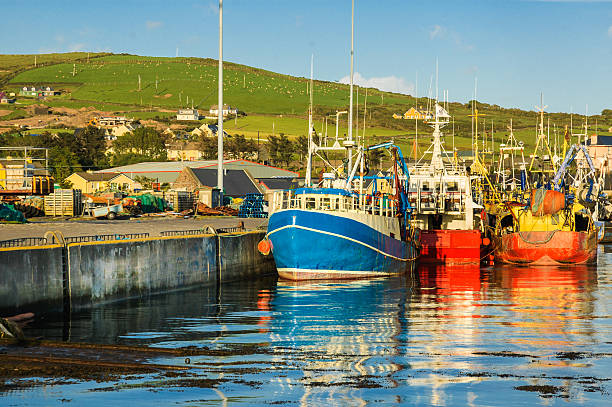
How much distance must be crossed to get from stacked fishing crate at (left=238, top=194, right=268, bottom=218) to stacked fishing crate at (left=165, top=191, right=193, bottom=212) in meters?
6.03

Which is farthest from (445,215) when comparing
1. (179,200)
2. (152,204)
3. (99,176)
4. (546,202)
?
(99,176)

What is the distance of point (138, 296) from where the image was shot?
105 ft

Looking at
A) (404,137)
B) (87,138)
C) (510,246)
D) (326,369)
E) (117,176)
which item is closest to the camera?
(326,369)

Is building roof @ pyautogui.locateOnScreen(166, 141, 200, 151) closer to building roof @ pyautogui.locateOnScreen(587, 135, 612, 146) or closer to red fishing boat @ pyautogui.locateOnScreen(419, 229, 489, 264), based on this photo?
building roof @ pyautogui.locateOnScreen(587, 135, 612, 146)

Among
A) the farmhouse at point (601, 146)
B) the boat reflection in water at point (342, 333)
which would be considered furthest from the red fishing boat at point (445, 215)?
the farmhouse at point (601, 146)

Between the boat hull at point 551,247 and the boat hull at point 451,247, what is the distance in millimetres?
2390

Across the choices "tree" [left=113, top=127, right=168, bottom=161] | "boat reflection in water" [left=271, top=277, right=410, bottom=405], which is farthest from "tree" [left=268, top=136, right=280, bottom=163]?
"boat reflection in water" [left=271, top=277, right=410, bottom=405]

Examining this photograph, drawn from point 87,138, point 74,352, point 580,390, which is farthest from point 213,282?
point 87,138

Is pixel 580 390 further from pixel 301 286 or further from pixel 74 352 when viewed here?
pixel 301 286

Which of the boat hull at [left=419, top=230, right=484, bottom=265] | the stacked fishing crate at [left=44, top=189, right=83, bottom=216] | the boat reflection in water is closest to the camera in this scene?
the boat reflection in water

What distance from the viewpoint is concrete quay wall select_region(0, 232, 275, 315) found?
25281mm

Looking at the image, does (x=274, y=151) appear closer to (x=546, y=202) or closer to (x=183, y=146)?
(x=183, y=146)

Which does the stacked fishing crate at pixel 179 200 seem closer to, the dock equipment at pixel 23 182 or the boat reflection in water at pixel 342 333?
the dock equipment at pixel 23 182

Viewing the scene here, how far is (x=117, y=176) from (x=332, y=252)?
7728 centimetres
